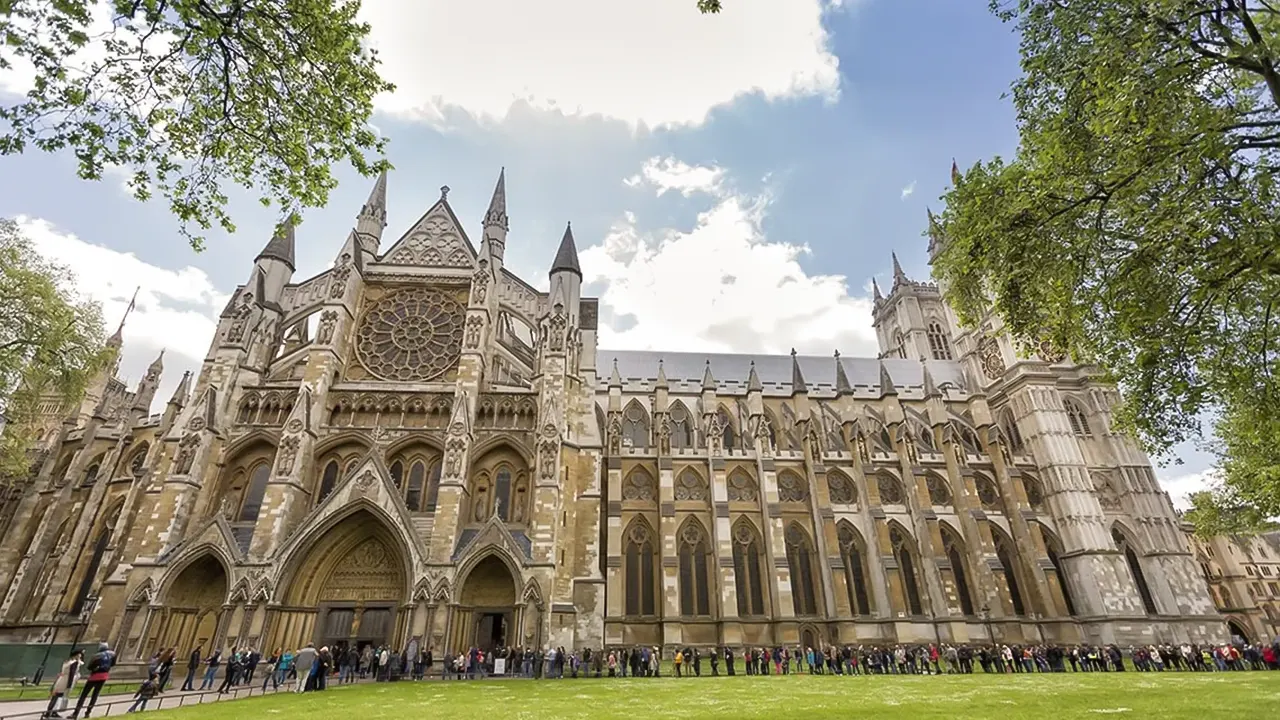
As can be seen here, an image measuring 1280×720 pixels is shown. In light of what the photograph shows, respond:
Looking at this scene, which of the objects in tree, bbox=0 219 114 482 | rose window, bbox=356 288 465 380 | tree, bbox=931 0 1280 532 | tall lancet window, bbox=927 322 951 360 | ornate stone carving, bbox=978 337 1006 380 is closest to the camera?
tree, bbox=931 0 1280 532

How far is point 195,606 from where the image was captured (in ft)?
62.3

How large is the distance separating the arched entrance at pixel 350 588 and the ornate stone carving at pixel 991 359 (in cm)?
3658

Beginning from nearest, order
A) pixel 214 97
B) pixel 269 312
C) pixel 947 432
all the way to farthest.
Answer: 1. pixel 214 97
2. pixel 269 312
3. pixel 947 432

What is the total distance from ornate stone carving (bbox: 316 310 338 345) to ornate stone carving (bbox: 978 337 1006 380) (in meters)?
37.7

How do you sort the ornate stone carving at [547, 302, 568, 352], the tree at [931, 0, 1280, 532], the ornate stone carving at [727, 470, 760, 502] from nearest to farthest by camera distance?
1. the tree at [931, 0, 1280, 532]
2. the ornate stone carving at [547, 302, 568, 352]
3. the ornate stone carving at [727, 470, 760, 502]

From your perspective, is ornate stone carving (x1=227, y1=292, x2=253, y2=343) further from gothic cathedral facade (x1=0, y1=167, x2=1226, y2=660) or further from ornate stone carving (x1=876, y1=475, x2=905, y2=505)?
ornate stone carving (x1=876, y1=475, x2=905, y2=505)

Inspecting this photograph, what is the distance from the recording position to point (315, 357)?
2206cm

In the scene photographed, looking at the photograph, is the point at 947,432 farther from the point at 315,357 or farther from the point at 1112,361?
the point at 315,357

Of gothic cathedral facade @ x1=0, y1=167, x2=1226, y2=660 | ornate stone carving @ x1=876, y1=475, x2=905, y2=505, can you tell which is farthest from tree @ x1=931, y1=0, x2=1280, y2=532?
ornate stone carving @ x1=876, y1=475, x2=905, y2=505

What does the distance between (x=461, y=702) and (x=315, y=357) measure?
15675 mm

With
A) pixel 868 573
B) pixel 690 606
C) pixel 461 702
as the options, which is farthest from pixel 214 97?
pixel 868 573

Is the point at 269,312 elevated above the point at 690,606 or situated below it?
above

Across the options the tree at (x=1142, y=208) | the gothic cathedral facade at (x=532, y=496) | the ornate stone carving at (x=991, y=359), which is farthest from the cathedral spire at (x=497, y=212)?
the ornate stone carving at (x=991, y=359)

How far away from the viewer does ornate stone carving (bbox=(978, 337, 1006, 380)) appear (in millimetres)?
36938
